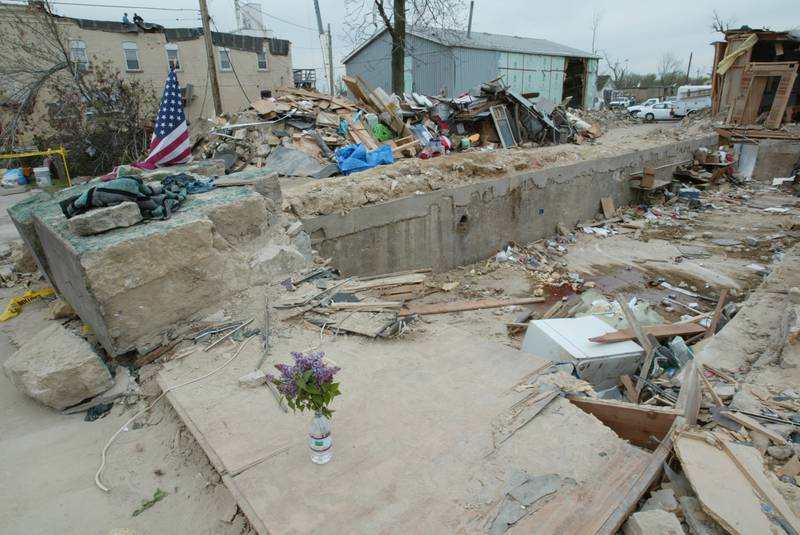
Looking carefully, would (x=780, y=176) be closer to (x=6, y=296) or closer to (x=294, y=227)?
(x=294, y=227)

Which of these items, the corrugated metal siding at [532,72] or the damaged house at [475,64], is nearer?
the damaged house at [475,64]

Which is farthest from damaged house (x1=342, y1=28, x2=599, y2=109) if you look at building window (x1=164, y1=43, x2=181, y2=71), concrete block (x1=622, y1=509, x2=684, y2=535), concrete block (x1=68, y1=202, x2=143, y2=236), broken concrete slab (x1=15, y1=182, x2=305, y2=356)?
concrete block (x1=622, y1=509, x2=684, y2=535)

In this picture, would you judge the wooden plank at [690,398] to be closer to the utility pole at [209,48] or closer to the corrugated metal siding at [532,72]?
the utility pole at [209,48]

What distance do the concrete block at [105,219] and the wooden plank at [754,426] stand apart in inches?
195

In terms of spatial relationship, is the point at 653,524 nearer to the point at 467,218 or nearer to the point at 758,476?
the point at 758,476

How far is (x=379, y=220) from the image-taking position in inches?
321

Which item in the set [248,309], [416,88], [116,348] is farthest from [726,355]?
[416,88]

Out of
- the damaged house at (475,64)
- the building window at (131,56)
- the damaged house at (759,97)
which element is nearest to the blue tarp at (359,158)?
the damaged house at (475,64)

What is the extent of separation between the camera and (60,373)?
3.41m

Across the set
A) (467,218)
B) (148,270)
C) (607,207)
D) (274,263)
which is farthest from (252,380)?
(607,207)

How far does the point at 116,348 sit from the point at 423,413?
270 cm

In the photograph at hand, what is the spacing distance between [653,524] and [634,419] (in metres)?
0.88

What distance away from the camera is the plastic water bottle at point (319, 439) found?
2502 mm

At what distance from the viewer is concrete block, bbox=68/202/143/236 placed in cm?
391
